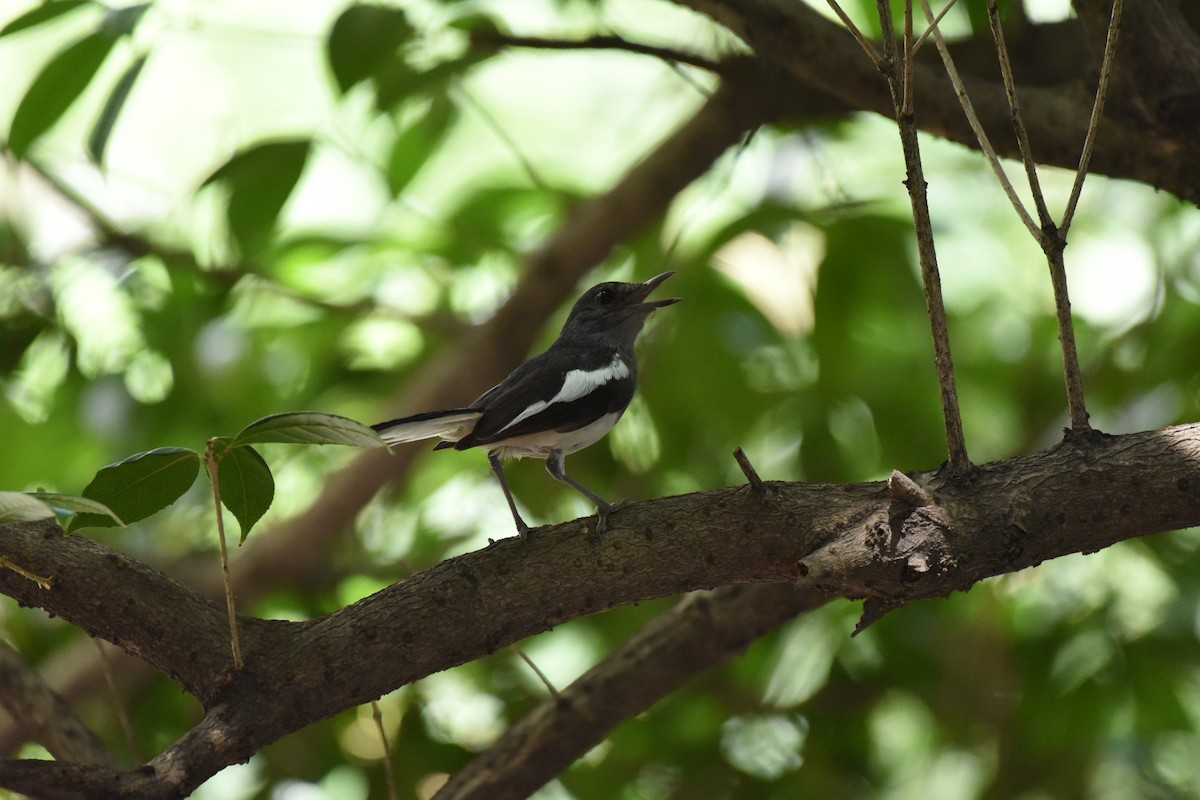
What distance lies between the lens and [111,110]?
2863 millimetres

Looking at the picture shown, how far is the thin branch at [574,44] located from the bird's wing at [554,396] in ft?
2.88

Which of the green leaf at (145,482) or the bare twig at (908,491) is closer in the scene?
the green leaf at (145,482)

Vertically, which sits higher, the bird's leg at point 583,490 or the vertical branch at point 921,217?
the vertical branch at point 921,217

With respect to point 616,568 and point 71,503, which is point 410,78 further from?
point 71,503

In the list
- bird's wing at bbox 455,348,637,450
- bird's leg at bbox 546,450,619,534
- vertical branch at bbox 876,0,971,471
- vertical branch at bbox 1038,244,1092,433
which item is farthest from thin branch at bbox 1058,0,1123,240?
bird's wing at bbox 455,348,637,450

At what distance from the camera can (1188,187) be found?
9.09ft

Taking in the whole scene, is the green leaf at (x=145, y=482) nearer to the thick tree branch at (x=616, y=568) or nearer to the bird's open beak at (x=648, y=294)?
the thick tree branch at (x=616, y=568)

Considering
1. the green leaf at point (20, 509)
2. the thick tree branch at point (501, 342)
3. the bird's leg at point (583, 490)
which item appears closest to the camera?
the green leaf at point (20, 509)

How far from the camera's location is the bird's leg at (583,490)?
90.4 inches

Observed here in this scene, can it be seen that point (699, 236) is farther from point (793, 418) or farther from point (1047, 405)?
point (1047, 405)

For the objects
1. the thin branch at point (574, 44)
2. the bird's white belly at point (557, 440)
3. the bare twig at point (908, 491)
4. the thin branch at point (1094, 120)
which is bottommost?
the bird's white belly at point (557, 440)

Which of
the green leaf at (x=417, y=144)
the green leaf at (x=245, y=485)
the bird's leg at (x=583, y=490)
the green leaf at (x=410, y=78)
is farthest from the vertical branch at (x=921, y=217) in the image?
the green leaf at (x=417, y=144)

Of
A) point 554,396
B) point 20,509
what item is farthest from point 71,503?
point 554,396

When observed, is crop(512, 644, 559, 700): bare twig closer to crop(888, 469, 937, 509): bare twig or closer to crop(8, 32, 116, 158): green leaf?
crop(888, 469, 937, 509): bare twig
